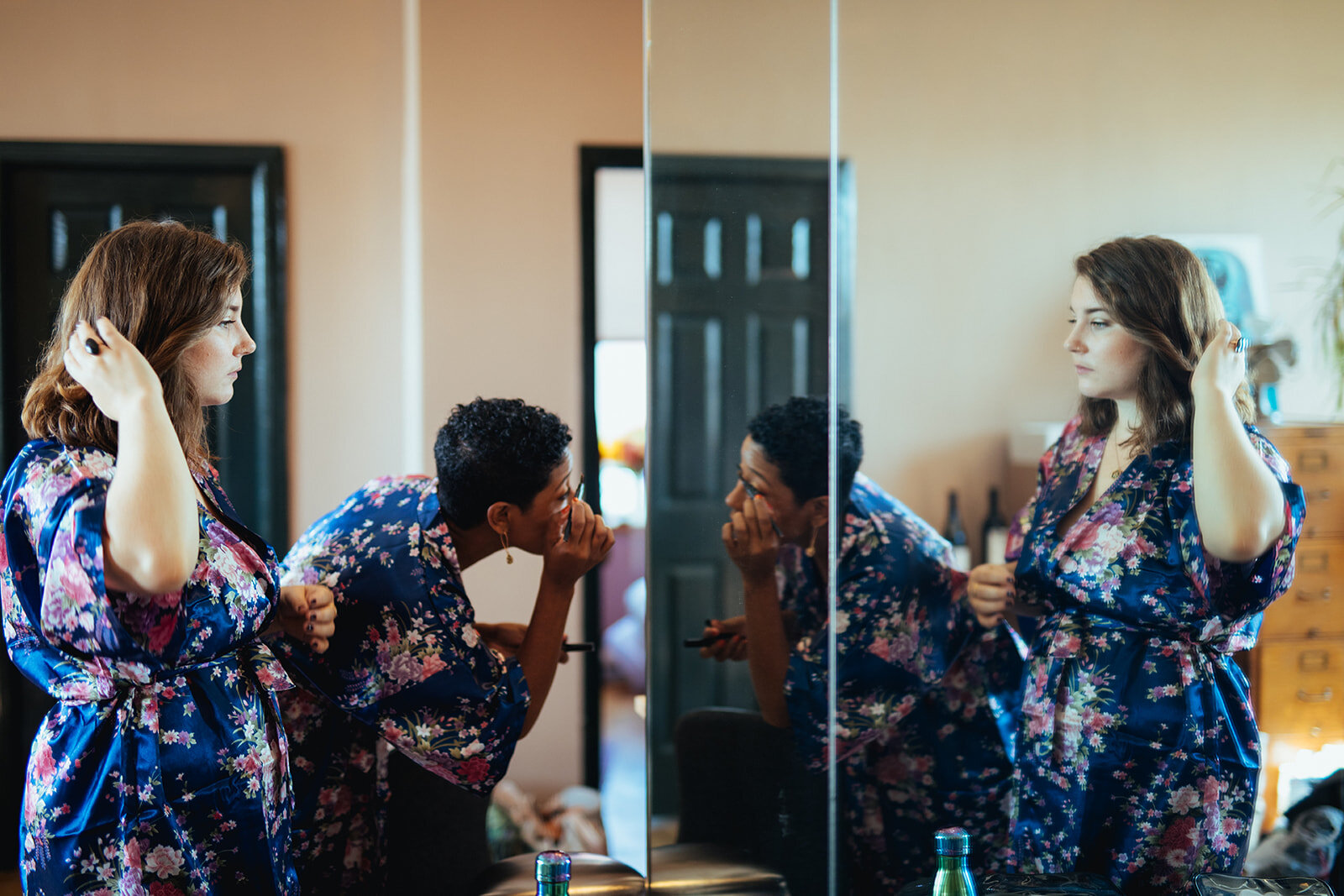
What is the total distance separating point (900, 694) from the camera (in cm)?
116

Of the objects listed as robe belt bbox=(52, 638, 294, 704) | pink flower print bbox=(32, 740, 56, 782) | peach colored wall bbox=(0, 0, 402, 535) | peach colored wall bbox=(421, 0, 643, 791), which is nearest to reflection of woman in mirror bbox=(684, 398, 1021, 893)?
robe belt bbox=(52, 638, 294, 704)

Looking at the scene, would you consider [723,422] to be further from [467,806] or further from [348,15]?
[348,15]

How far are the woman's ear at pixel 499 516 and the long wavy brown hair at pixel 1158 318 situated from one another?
0.72 m

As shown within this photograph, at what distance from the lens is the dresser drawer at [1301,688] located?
3.57 feet

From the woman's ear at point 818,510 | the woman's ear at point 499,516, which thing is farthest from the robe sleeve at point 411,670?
the woman's ear at point 818,510

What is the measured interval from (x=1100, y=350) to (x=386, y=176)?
Result: 161cm

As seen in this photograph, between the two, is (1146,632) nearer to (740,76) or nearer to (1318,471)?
(1318,471)

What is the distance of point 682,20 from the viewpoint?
3.93 ft

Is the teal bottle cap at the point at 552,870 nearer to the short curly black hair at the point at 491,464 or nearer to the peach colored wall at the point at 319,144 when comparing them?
the short curly black hair at the point at 491,464

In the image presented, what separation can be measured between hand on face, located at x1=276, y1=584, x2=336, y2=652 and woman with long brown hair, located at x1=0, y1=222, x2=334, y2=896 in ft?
0.26

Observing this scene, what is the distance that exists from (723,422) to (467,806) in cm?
65

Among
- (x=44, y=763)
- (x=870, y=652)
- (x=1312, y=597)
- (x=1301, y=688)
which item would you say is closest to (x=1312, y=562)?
(x=1312, y=597)

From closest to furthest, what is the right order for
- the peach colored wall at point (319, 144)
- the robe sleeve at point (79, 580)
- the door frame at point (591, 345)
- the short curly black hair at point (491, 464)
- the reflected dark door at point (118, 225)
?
the robe sleeve at point (79, 580) → the short curly black hair at point (491, 464) → the reflected dark door at point (118, 225) → the peach colored wall at point (319, 144) → the door frame at point (591, 345)

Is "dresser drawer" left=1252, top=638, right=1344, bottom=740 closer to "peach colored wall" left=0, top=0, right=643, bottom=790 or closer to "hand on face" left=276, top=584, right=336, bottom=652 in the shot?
"hand on face" left=276, top=584, right=336, bottom=652
